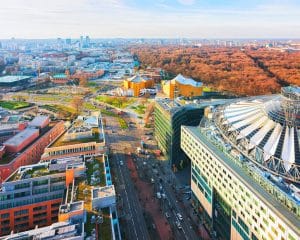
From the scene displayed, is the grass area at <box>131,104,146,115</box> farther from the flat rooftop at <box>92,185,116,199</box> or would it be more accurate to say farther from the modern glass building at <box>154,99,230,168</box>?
the flat rooftop at <box>92,185,116,199</box>

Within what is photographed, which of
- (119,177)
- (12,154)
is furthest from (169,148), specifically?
(12,154)

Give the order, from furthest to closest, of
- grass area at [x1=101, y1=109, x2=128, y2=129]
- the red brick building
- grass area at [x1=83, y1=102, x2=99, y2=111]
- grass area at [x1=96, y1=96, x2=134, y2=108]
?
grass area at [x1=96, y1=96, x2=134, y2=108], grass area at [x1=83, y1=102, x2=99, y2=111], grass area at [x1=101, y1=109, x2=128, y2=129], the red brick building

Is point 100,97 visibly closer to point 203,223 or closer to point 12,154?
point 12,154

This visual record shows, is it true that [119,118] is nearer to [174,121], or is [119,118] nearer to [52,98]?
[174,121]

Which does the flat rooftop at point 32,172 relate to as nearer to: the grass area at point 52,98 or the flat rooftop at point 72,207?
the flat rooftop at point 72,207

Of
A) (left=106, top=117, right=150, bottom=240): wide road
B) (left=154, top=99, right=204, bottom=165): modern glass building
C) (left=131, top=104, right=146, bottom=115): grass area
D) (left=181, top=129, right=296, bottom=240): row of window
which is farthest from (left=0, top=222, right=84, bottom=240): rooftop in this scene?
(left=131, top=104, right=146, bottom=115): grass area

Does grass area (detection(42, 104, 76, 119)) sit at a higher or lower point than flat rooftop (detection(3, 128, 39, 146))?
lower

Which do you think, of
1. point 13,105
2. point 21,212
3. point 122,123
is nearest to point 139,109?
point 122,123
